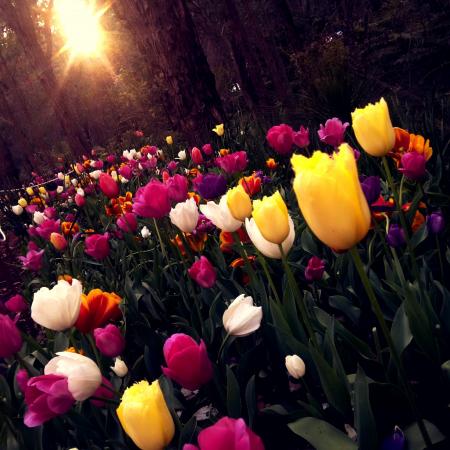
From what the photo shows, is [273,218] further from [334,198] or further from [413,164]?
[413,164]

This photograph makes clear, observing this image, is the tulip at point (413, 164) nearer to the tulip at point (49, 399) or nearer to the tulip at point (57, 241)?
the tulip at point (49, 399)

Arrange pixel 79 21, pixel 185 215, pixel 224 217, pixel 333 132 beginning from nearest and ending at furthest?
pixel 224 217
pixel 185 215
pixel 333 132
pixel 79 21

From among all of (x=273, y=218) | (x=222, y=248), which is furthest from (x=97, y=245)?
(x=273, y=218)

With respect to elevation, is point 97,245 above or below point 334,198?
below

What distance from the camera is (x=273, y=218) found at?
3.27ft

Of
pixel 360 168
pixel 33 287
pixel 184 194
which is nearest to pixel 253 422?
pixel 184 194

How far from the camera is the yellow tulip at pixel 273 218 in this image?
988 millimetres

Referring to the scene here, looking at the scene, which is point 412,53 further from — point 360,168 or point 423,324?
point 423,324

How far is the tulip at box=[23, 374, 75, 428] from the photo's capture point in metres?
1.09

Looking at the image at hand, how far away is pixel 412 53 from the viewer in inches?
364

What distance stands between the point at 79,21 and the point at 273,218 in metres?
16.5

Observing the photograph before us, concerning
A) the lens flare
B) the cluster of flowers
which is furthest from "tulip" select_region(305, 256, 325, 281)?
the lens flare

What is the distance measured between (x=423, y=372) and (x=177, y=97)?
14.1 ft

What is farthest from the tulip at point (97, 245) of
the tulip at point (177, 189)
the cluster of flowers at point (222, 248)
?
the tulip at point (177, 189)
